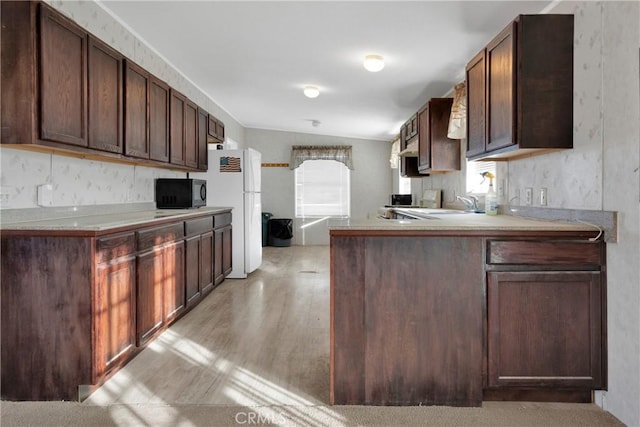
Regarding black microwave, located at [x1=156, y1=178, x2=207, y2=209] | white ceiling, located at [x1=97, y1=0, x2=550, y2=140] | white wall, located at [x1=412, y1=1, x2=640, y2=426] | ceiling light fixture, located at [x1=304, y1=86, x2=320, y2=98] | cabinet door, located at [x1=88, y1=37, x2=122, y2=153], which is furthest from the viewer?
ceiling light fixture, located at [x1=304, y1=86, x2=320, y2=98]

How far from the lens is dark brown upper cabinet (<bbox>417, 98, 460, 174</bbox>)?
4254mm

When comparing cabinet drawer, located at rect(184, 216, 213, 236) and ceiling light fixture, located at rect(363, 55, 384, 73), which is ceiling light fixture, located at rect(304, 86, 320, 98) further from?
cabinet drawer, located at rect(184, 216, 213, 236)

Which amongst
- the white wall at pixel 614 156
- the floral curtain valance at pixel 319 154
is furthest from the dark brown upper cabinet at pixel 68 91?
the floral curtain valance at pixel 319 154

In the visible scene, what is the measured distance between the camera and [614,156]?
194cm

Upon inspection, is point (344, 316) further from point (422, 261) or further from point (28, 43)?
point (28, 43)

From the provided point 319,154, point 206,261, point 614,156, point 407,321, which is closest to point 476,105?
point 614,156

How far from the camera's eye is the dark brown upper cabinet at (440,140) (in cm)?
425

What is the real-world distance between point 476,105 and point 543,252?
1283mm

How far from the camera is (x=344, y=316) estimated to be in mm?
2008

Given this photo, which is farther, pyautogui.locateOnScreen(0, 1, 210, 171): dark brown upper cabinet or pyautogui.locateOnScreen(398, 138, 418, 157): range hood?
pyautogui.locateOnScreen(398, 138, 418, 157): range hood

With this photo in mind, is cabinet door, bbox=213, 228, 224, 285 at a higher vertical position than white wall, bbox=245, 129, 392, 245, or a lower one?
lower

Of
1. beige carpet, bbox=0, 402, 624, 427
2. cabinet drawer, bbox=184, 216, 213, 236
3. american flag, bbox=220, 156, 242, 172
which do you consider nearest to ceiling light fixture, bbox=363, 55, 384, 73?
american flag, bbox=220, 156, 242, 172

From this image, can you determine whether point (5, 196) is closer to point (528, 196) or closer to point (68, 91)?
point (68, 91)

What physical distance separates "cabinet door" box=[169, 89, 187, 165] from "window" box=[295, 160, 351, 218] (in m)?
4.37
